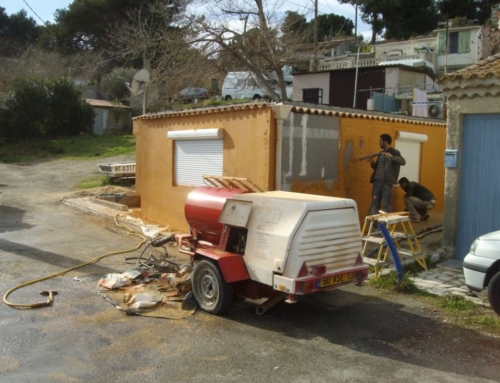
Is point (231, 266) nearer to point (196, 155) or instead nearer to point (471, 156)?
point (471, 156)

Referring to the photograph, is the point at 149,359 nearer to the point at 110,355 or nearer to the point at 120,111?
the point at 110,355

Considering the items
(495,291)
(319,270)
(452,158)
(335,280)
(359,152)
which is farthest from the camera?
(359,152)

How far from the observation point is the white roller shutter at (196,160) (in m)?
10.7

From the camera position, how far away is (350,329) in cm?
571

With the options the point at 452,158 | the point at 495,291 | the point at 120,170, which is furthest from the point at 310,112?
the point at 120,170

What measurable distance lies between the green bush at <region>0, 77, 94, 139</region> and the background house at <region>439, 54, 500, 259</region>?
27.1 metres

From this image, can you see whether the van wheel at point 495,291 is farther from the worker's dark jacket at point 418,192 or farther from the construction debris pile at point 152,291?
the worker's dark jacket at point 418,192

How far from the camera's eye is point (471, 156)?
27.7ft

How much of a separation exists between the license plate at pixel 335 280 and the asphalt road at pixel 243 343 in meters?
0.54

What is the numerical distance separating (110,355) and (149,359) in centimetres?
41

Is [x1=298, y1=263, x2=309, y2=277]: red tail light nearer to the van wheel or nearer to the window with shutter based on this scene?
the van wheel

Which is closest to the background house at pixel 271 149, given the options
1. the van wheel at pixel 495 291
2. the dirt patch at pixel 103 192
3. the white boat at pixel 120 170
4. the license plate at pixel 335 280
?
the dirt patch at pixel 103 192

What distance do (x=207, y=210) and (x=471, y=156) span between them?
4754mm

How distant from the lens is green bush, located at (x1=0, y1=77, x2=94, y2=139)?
29.7m
